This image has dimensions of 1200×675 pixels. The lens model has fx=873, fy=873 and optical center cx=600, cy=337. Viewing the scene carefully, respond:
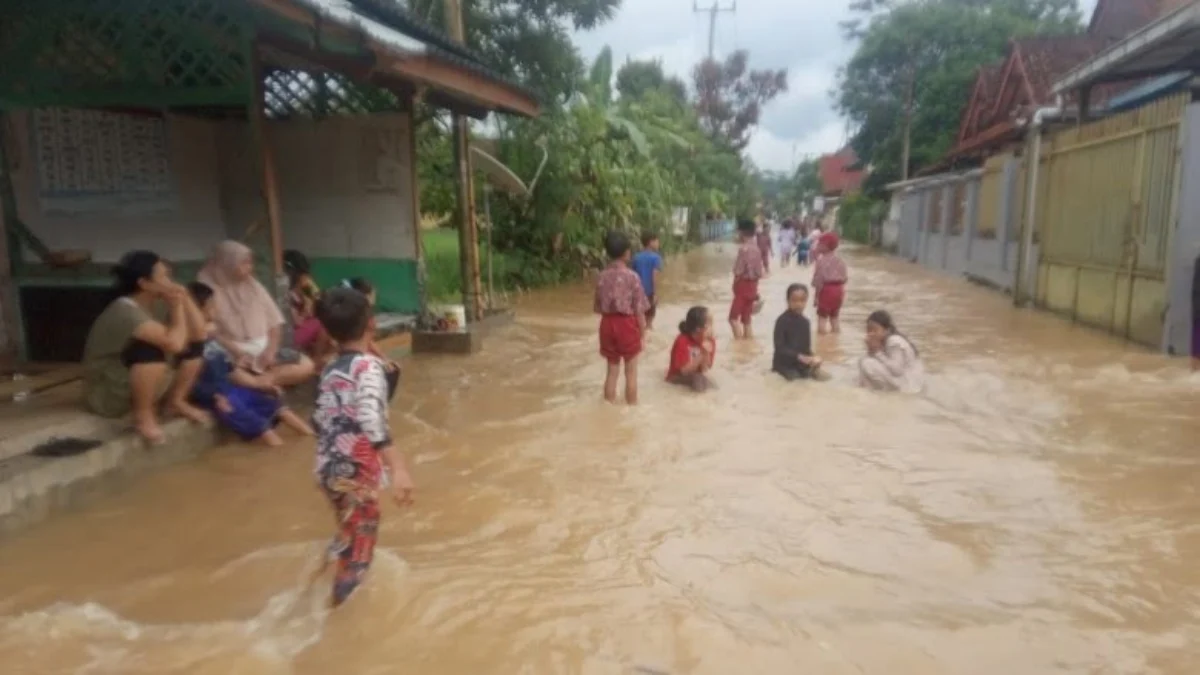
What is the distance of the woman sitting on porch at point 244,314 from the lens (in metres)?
6.06

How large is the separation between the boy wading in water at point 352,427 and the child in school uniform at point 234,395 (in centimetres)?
272

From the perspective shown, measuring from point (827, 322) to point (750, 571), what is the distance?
8511 mm

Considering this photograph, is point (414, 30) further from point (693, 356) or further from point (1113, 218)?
point (1113, 218)

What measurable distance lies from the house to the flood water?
2711 mm

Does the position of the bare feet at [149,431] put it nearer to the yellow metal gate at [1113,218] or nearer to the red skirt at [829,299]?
the red skirt at [829,299]

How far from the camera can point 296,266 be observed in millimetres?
7523

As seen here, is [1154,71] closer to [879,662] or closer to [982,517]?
[982,517]

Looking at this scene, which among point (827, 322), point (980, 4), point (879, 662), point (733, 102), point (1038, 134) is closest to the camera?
point (879, 662)

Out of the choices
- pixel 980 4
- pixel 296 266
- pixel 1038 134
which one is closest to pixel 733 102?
pixel 980 4

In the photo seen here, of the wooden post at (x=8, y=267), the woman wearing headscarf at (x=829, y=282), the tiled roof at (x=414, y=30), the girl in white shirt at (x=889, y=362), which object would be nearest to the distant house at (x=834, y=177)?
the woman wearing headscarf at (x=829, y=282)

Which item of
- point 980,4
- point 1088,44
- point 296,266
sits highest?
point 980,4

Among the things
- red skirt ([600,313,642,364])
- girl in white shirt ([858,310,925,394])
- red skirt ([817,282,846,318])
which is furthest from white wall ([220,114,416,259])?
red skirt ([817,282,846,318])

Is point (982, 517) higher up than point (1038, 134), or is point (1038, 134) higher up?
point (1038, 134)

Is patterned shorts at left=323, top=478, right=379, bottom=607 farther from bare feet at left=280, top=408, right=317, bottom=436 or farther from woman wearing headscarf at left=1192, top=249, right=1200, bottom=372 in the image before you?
woman wearing headscarf at left=1192, top=249, right=1200, bottom=372
